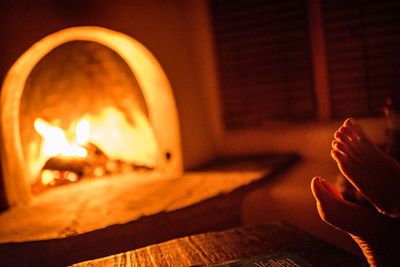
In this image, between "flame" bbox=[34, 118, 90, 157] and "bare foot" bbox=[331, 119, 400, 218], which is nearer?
"bare foot" bbox=[331, 119, 400, 218]

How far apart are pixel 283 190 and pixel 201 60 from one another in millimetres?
1295

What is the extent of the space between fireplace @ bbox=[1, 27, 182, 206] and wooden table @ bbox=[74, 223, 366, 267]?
1.19 metres

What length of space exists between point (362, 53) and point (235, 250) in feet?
6.59

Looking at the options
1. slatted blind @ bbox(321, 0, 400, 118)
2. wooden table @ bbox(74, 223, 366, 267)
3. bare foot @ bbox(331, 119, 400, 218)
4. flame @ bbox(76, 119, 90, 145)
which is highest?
slatted blind @ bbox(321, 0, 400, 118)

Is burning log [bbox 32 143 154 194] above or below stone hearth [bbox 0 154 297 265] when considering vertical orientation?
above

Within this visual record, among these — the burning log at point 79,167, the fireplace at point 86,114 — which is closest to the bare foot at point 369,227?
the fireplace at point 86,114

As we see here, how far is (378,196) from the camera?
4.72ft

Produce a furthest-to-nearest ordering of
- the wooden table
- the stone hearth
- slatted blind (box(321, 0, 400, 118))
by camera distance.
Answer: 1. slatted blind (box(321, 0, 400, 118))
2. the stone hearth
3. the wooden table

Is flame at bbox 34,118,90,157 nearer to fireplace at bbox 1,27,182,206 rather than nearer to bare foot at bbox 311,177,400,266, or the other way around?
fireplace at bbox 1,27,182,206

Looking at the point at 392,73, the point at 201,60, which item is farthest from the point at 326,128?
the point at 201,60

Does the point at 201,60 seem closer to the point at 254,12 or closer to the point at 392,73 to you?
the point at 254,12

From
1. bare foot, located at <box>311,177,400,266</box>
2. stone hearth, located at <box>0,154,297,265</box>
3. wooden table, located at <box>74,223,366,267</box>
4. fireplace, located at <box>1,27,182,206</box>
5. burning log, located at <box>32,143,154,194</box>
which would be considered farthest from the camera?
burning log, located at <box>32,143,154,194</box>

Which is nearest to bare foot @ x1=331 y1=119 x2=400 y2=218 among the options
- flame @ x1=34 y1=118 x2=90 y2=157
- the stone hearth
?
the stone hearth

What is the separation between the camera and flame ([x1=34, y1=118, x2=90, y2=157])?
9.73 ft
